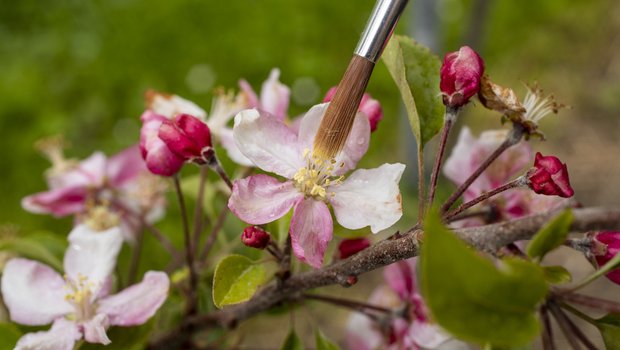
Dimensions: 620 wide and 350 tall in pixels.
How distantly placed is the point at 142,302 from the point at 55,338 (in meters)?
0.08

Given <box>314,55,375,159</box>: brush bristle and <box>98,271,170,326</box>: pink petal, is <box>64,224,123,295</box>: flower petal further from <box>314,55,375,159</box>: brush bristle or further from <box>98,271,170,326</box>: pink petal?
<box>314,55,375,159</box>: brush bristle

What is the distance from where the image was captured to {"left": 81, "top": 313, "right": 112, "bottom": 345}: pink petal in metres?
0.55

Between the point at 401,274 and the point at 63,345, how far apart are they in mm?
360

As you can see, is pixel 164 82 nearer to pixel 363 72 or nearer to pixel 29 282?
pixel 29 282

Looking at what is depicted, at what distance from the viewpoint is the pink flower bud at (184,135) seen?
54 centimetres

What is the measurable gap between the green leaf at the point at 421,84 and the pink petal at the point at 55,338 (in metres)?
0.35

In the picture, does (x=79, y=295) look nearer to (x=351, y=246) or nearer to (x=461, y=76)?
(x=351, y=246)

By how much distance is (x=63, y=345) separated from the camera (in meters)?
0.57

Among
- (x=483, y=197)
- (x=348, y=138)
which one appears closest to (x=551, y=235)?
(x=483, y=197)

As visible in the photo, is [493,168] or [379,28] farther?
[493,168]

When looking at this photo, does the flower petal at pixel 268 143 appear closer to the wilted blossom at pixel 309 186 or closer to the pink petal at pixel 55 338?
the wilted blossom at pixel 309 186

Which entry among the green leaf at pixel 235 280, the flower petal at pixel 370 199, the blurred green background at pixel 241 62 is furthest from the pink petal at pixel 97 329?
the blurred green background at pixel 241 62

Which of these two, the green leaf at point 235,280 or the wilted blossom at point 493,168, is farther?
the wilted blossom at point 493,168

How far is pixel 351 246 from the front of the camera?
584 millimetres
